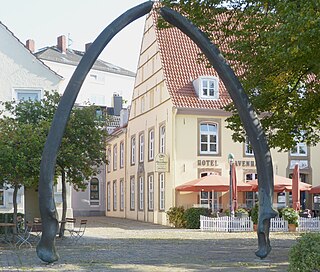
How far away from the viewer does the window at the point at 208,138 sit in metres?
33.5

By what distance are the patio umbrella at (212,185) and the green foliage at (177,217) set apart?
39.7 inches

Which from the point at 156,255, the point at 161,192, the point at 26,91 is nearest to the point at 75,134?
the point at 156,255

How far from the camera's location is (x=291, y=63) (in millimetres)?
16609

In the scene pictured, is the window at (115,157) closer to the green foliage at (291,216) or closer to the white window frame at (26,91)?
the white window frame at (26,91)

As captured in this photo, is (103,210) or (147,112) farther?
(103,210)

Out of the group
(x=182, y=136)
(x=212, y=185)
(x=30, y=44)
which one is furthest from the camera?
(x=30, y=44)

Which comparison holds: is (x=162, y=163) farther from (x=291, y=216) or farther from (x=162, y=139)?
(x=291, y=216)

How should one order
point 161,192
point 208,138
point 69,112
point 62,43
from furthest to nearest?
point 62,43
point 161,192
point 208,138
point 69,112

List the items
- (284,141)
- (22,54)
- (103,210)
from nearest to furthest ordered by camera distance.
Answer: (284,141) < (22,54) < (103,210)

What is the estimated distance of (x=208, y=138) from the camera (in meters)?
33.7

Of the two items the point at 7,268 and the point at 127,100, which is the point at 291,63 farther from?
the point at 127,100

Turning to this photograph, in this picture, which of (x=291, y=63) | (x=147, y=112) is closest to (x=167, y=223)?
(x=147, y=112)

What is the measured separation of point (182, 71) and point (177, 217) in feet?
24.8

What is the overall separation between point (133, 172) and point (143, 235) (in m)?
15.5
